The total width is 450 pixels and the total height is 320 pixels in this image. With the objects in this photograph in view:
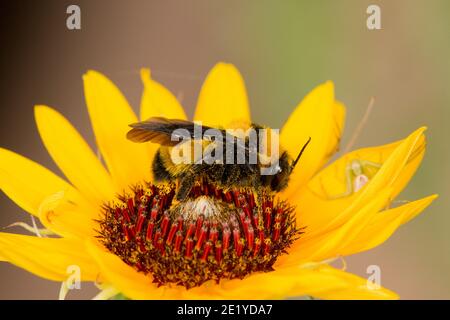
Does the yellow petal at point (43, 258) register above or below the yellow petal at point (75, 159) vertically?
below

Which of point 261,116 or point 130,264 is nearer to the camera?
point 130,264

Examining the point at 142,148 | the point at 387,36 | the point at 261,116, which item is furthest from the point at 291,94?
the point at 142,148

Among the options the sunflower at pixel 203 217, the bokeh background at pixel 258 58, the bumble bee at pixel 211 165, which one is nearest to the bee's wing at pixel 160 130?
the bumble bee at pixel 211 165

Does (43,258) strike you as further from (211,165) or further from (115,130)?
(115,130)

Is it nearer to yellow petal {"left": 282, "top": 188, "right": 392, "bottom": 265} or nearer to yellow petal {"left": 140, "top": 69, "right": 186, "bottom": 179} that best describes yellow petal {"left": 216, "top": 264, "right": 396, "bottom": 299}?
yellow petal {"left": 282, "top": 188, "right": 392, "bottom": 265}

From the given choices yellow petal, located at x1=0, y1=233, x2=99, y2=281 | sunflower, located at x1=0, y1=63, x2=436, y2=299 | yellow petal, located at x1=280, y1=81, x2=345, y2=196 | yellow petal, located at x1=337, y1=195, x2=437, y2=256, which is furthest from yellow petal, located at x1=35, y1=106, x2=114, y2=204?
yellow petal, located at x1=337, y1=195, x2=437, y2=256

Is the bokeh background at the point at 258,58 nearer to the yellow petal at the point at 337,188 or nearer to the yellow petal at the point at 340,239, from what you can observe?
the yellow petal at the point at 337,188
